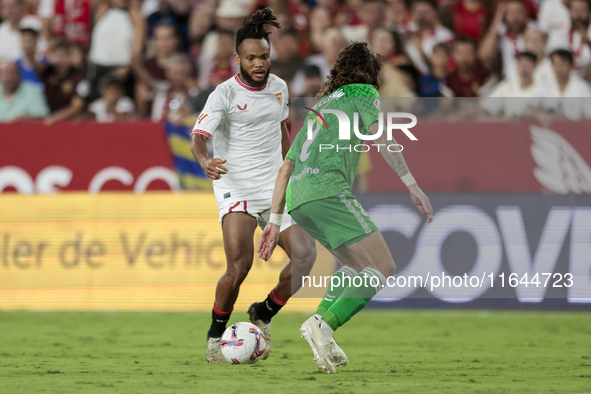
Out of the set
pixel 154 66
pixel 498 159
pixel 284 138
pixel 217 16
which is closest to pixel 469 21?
pixel 498 159

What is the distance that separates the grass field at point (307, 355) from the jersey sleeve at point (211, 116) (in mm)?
1678

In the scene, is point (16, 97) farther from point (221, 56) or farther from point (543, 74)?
point (543, 74)

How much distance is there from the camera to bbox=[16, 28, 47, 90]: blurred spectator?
1089 centimetres

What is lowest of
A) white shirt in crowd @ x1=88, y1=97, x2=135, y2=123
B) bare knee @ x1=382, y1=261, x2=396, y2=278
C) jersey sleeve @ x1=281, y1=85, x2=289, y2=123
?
bare knee @ x1=382, y1=261, x2=396, y2=278

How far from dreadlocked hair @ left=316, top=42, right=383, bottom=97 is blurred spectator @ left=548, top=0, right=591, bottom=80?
242 inches

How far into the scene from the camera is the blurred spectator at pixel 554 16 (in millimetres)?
10820

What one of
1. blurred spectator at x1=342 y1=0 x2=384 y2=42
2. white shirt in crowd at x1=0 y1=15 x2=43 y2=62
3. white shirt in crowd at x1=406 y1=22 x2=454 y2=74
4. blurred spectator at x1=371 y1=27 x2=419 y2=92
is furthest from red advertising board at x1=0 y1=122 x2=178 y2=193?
white shirt in crowd at x1=406 y1=22 x2=454 y2=74

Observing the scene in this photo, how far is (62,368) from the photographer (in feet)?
17.7

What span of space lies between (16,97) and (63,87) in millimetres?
649

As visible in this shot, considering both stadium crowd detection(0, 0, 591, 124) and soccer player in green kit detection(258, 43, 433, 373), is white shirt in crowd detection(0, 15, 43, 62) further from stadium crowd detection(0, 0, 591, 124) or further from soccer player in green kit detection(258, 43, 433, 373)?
soccer player in green kit detection(258, 43, 433, 373)

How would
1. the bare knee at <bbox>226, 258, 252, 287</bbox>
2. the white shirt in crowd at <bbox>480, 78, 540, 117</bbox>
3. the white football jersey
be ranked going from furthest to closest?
the white shirt in crowd at <bbox>480, 78, 540, 117</bbox> < the white football jersey < the bare knee at <bbox>226, 258, 252, 287</bbox>

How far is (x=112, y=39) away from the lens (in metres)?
11.4

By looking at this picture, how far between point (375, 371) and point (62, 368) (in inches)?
84.9

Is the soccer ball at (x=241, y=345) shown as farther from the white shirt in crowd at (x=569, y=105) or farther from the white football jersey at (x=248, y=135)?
the white shirt in crowd at (x=569, y=105)
